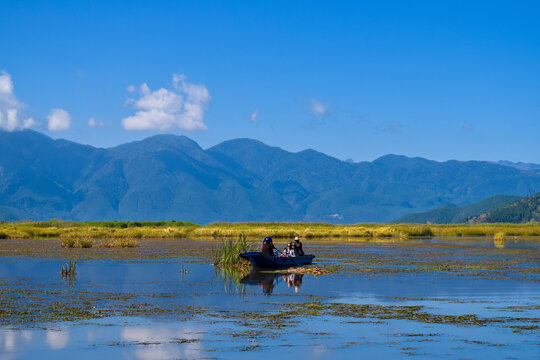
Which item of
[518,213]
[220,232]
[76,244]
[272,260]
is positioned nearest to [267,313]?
[272,260]


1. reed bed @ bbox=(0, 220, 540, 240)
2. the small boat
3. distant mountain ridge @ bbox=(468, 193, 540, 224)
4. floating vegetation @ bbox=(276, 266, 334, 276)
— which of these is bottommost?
floating vegetation @ bbox=(276, 266, 334, 276)

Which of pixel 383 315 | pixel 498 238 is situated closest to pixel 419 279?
pixel 383 315

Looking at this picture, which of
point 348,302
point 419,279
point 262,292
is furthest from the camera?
point 419,279

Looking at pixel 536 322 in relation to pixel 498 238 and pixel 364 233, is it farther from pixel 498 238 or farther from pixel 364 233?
pixel 364 233

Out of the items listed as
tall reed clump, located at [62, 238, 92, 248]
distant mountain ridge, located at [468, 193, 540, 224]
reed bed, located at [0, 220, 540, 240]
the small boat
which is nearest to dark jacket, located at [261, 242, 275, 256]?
the small boat

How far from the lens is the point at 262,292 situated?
25938 mm

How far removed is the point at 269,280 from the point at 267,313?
9.95 meters

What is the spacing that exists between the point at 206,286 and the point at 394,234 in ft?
202

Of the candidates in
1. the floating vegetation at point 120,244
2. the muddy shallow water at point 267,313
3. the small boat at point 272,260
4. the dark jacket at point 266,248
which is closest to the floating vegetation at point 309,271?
the small boat at point 272,260

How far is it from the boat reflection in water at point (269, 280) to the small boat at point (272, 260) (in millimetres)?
498

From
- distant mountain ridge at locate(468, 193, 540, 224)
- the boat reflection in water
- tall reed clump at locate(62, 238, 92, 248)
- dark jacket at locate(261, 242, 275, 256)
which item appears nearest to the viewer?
the boat reflection in water

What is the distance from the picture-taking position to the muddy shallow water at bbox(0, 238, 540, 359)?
52.6 feet

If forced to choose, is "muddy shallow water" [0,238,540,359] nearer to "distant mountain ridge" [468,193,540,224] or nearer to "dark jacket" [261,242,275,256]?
"dark jacket" [261,242,275,256]

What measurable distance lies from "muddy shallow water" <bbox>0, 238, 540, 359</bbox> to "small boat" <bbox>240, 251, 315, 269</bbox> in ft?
2.79
